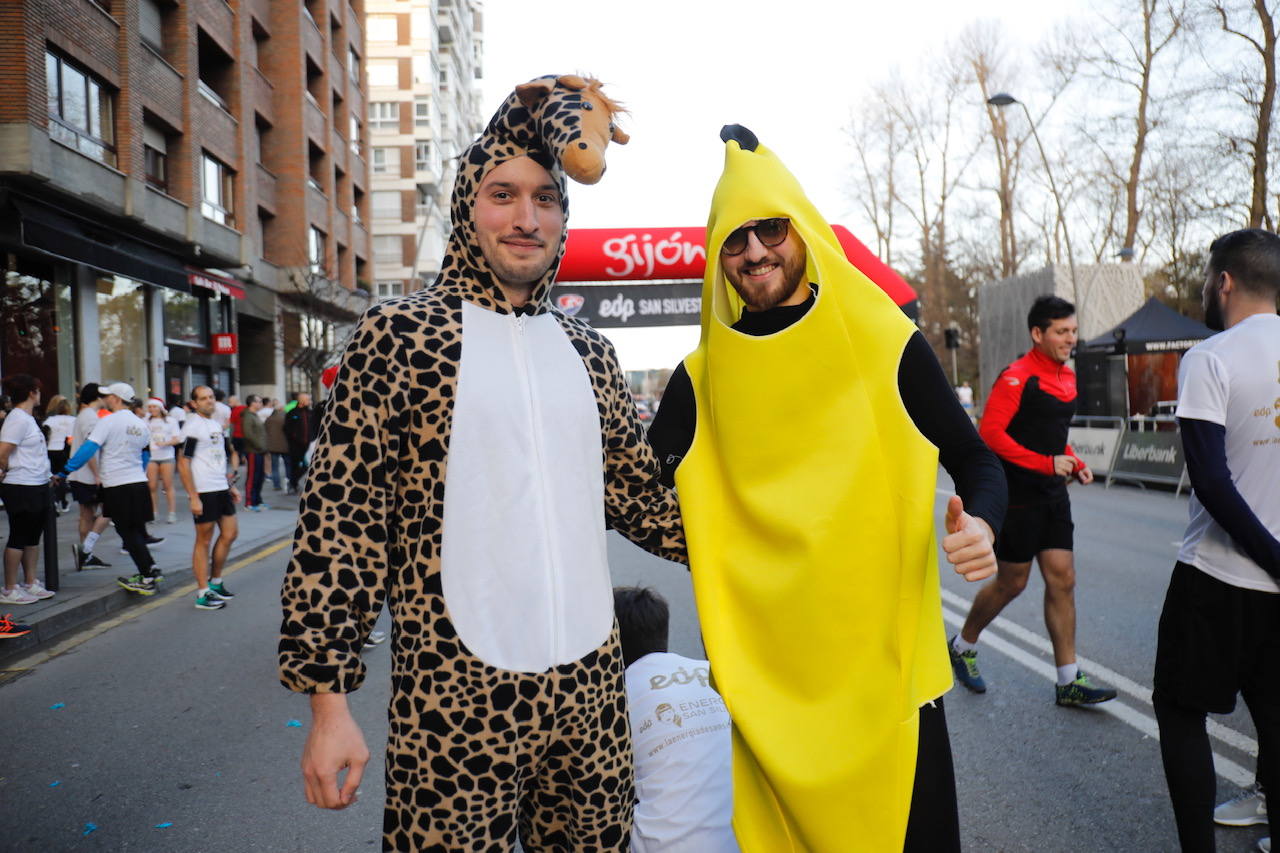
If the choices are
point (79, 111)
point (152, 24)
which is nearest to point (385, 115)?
point (152, 24)

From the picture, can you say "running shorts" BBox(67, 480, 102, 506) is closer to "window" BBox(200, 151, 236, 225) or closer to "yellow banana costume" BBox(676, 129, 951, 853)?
"yellow banana costume" BBox(676, 129, 951, 853)

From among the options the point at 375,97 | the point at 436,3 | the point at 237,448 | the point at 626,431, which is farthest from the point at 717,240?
the point at 436,3

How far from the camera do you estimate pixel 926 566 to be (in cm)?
200

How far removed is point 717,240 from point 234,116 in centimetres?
2686

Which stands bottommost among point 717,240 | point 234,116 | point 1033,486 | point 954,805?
point 954,805

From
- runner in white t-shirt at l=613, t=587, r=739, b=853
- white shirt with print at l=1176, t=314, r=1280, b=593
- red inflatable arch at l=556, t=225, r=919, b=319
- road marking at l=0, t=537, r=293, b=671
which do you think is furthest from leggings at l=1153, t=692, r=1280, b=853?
red inflatable arch at l=556, t=225, r=919, b=319

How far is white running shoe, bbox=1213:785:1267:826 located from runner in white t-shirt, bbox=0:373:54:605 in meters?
8.23

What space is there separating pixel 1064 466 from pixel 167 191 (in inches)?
860

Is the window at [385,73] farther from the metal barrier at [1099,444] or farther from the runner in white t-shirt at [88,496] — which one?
the runner in white t-shirt at [88,496]

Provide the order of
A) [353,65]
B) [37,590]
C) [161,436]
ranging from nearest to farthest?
[37,590] → [161,436] → [353,65]

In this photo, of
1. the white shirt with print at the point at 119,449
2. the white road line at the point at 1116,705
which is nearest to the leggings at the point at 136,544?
the white shirt with print at the point at 119,449

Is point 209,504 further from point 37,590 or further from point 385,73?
point 385,73

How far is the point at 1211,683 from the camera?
2.68m

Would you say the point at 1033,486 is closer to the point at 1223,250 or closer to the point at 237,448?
the point at 1223,250
